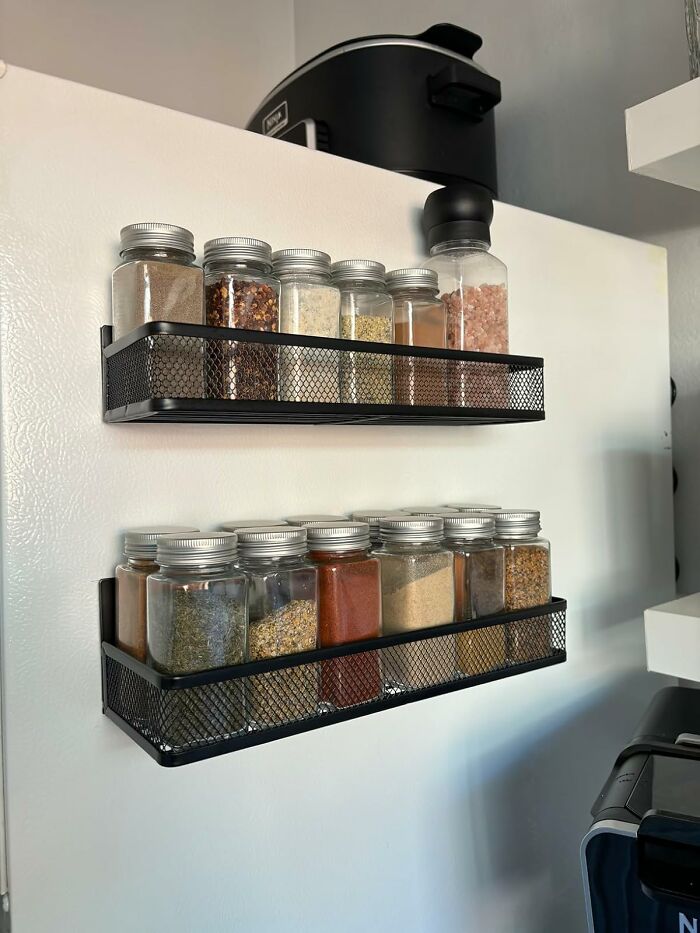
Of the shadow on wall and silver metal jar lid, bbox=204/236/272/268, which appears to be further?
the shadow on wall

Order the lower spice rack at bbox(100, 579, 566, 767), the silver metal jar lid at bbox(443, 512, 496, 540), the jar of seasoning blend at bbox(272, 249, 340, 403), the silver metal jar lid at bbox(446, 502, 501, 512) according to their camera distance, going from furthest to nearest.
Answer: the silver metal jar lid at bbox(446, 502, 501, 512)
the silver metal jar lid at bbox(443, 512, 496, 540)
the jar of seasoning blend at bbox(272, 249, 340, 403)
the lower spice rack at bbox(100, 579, 566, 767)

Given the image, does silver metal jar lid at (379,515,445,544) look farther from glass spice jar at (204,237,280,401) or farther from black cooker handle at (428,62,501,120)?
black cooker handle at (428,62,501,120)

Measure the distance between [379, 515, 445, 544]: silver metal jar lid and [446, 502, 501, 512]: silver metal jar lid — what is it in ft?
0.49

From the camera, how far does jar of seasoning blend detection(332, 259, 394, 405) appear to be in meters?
0.81

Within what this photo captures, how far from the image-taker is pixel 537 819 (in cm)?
114

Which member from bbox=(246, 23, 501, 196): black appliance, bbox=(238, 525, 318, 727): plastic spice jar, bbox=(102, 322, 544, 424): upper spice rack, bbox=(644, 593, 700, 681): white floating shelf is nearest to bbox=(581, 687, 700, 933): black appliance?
bbox=(644, 593, 700, 681): white floating shelf

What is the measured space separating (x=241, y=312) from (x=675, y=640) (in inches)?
25.6

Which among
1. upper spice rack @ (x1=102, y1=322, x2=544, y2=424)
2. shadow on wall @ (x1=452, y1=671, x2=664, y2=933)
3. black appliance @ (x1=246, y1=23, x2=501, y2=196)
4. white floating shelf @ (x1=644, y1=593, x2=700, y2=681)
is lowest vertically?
shadow on wall @ (x1=452, y1=671, x2=664, y2=933)

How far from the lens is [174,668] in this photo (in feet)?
2.19

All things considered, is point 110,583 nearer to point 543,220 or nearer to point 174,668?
point 174,668

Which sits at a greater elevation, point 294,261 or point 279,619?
point 294,261

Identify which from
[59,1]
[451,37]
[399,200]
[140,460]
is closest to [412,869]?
[140,460]

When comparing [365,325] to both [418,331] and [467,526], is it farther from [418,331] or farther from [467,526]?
[467,526]

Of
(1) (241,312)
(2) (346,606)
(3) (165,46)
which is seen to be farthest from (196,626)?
(3) (165,46)
